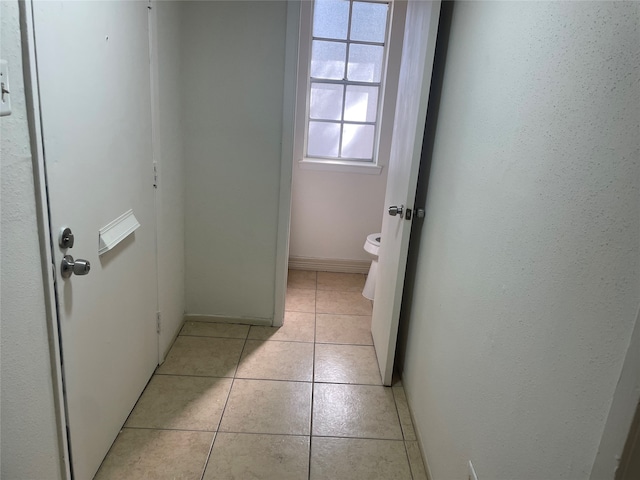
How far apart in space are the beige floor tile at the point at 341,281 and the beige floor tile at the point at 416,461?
157cm

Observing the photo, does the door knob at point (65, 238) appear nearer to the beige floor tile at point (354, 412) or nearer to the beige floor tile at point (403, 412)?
the beige floor tile at point (354, 412)

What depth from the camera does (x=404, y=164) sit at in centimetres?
203

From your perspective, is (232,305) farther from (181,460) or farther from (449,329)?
(449,329)

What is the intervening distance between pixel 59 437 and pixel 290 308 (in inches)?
69.5

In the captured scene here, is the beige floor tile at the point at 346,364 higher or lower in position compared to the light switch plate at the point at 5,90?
lower

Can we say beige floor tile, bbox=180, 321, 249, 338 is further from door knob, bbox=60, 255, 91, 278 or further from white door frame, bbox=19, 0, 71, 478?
door knob, bbox=60, 255, 91, 278

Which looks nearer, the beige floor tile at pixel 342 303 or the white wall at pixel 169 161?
the white wall at pixel 169 161

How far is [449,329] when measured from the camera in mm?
1530

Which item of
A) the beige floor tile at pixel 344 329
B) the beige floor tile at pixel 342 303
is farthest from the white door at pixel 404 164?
the beige floor tile at pixel 342 303

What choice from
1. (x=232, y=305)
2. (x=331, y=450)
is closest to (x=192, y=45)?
(x=232, y=305)

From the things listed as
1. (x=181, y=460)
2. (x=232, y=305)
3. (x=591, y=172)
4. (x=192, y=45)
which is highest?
(x=192, y=45)

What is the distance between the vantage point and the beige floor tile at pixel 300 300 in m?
2.96

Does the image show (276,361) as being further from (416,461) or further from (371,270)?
(371,270)

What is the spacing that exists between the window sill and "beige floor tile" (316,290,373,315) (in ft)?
2.98
